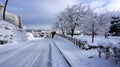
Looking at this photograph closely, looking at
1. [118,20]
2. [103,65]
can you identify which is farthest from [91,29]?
[118,20]

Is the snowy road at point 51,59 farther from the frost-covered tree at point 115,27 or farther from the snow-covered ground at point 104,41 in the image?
the frost-covered tree at point 115,27

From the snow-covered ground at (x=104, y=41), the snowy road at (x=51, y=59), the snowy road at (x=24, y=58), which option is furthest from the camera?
the snow-covered ground at (x=104, y=41)

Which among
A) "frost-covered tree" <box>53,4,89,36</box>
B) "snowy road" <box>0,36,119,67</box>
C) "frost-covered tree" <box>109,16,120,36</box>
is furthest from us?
"frost-covered tree" <box>109,16,120,36</box>

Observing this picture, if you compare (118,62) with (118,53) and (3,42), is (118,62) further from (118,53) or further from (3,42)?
(3,42)

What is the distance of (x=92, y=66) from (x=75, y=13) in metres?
42.6

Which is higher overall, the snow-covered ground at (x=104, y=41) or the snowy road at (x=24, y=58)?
the snow-covered ground at (x=104, y=41)

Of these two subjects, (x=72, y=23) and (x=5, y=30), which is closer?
(x=5, y=30)

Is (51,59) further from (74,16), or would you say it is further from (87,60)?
(74,16)

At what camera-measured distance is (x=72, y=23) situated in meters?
51.2

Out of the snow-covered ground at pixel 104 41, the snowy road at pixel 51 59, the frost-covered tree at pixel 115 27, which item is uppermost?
the frost-covered tree at pixel 115 27

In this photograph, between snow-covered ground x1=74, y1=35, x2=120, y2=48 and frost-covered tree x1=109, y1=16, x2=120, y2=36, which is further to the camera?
frost-covered tree x1=109, y1=16, x2=120, y2=36

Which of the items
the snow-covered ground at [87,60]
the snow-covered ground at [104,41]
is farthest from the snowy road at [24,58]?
the snow-covered ground at [104,41]

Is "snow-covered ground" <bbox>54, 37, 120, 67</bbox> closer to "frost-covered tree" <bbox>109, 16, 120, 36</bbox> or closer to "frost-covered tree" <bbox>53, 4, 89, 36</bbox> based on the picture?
"frost-covered tree" <bbox>53, 4, 89, 36</bbox>

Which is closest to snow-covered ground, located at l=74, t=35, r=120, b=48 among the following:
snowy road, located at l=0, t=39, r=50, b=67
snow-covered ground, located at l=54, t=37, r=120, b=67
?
snow-covered ground, located at l=54, t=37, r=120, b=67
